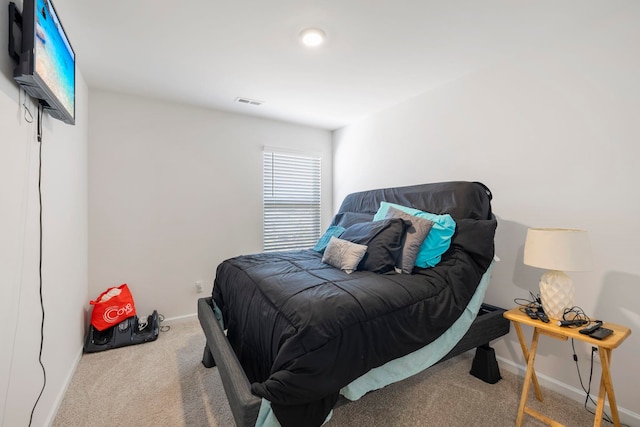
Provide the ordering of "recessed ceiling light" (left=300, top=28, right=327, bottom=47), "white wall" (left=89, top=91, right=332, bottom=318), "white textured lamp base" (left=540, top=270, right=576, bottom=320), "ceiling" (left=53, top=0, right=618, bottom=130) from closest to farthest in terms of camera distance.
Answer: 1. "white textured lamp base" (left=540, top=270, right=576, bottom=320)
2. "ceiling" (left=53, top=0, right=618, bottom=130)
3. "recessed ceiling light" (left=300, top=28, right=327, bottom=47)
4. "white wall" (left=89, top=91, right=332, bottom=318)

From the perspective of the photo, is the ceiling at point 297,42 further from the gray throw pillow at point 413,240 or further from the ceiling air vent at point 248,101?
the gray throw pillow at point 413,240

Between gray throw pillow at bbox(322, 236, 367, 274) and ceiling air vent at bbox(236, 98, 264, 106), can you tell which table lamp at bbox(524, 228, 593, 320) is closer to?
gray throw pillow at bbox(322, 236, 367, 274)

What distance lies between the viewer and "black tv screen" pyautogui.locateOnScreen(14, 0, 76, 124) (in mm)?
1143

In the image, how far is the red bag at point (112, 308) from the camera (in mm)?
2460

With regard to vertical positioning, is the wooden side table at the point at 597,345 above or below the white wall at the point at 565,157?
below

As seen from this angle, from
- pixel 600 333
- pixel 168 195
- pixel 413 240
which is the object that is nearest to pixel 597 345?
pixel 600 333

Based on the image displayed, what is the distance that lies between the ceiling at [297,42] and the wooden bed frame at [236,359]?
1930 mm

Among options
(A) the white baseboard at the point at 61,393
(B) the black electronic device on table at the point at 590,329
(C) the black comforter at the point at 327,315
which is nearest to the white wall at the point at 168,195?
(A) the white baseboard at the point at 61,393

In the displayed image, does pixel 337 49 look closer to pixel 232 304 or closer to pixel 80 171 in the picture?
pixel 232 304

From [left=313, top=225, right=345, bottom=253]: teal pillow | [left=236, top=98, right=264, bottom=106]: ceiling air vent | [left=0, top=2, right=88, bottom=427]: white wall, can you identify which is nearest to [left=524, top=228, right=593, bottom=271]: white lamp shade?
[left=313, top=225, right=345, bottom=253]: teal pillow

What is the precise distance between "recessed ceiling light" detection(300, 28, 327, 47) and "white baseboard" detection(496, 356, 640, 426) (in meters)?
2.80

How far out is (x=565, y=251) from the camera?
145 centimetres

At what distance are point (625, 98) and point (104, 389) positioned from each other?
3.80m

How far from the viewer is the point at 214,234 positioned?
3.27 m
